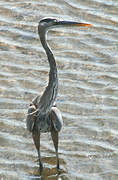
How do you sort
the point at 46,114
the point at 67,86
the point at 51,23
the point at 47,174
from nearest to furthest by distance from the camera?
the point at 51,23, the point at 46,114, the point at 47,174, the point at 67,86

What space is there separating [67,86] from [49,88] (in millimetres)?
2157

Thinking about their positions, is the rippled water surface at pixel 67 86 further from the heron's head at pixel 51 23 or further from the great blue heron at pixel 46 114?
the heron's head at pixel 51 23

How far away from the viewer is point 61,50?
10438 mm

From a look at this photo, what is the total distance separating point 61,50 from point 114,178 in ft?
11.4

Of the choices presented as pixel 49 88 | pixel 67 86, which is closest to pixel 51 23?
pixel 49 88

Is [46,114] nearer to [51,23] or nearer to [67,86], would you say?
[51,23]

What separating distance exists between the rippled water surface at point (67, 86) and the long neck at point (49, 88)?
3.11 ft

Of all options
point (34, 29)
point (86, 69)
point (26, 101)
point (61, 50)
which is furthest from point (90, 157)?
point (34, 29)

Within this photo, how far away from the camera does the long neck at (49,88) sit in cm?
724

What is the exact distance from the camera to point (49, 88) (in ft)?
24.2

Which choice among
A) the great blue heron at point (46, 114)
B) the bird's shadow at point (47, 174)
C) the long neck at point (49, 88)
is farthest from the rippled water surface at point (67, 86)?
the long neck at point (49, 88)

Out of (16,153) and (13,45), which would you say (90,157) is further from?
(13,45)

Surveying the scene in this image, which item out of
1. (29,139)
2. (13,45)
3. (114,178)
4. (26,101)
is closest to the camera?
(114,178)

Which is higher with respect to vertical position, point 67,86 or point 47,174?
point 67,86
